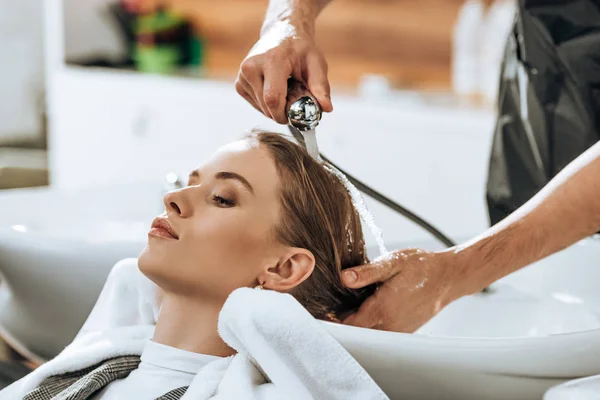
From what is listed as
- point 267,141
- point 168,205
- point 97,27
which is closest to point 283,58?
point 267,141

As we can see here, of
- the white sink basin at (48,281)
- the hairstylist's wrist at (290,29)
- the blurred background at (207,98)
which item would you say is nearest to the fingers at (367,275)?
the hairstylist's wrist at (290,29)

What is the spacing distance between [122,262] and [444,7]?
2.06 meters

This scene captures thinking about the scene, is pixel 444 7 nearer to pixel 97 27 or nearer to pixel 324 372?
pixel 97 27

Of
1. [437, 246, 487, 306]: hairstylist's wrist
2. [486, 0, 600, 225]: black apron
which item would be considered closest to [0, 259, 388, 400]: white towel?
[437, 246, 487, 306]: hairstylist's wrist

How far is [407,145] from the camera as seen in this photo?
267 centimetres

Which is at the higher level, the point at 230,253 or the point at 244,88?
the point at 244,88

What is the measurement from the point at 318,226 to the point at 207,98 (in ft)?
6.77

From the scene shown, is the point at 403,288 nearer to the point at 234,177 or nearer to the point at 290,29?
the point at 234,177

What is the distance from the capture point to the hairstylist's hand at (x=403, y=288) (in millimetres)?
1130

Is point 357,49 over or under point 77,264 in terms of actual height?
over

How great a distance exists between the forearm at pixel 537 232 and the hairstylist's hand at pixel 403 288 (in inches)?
1.1

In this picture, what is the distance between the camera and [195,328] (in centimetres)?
114

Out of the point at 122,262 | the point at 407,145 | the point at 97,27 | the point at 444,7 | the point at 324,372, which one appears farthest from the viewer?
the point at 97,27

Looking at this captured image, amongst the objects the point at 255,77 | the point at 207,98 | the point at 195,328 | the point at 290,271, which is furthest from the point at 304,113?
the point at 207,98
